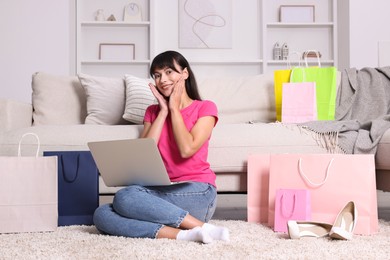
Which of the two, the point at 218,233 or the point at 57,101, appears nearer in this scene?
the point at 218,233

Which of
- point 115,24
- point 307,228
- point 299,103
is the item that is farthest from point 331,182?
point 115,24

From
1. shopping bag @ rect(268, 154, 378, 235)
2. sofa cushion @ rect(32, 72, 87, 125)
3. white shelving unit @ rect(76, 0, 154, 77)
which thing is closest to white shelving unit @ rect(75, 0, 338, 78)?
white shelving unit @ rect(76, 0, 154, 77)

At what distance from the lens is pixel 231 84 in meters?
3.08

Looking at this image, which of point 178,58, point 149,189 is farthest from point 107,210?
point 178,58

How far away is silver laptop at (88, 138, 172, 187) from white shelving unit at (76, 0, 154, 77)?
346 centimetres

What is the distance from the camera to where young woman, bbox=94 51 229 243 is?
176cm

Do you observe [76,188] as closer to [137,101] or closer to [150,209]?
[150,209]

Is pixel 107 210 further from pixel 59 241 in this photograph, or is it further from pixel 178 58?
pixel 178 58

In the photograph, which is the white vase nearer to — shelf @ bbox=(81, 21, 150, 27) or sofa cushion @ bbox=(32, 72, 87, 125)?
shelf @ bbox=(81, 21, 150, 27)

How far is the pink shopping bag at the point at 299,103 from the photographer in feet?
8.97

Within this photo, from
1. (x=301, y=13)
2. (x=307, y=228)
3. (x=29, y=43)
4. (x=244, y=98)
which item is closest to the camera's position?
(x=307, y=228)

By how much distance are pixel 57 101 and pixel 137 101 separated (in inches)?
19.2

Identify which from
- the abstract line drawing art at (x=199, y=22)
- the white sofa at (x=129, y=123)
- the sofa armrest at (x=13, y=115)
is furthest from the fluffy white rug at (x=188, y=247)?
the abstract line drawing art at (x=199, y=22)

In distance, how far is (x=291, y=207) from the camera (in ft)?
6.45
